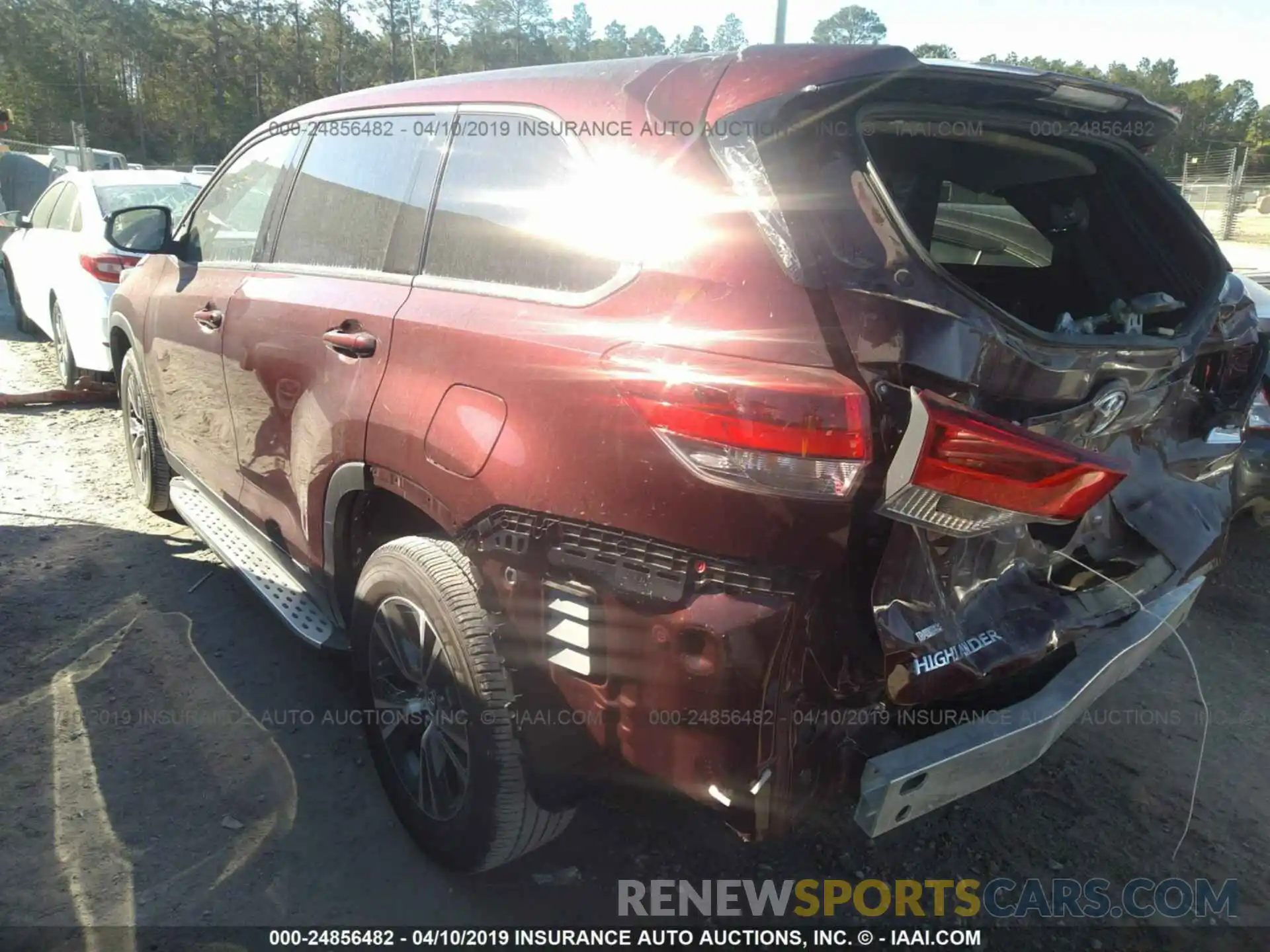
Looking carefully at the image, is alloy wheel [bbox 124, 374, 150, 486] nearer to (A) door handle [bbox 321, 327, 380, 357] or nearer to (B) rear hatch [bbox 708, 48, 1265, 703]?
(A) door handle [bbox 321, 327, 380, 357]

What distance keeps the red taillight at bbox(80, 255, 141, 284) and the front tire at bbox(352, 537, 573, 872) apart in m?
4.69

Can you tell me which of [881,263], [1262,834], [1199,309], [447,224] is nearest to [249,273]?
[447,224]

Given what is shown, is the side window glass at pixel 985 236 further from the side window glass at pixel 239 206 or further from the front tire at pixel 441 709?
the side window glass at pixel 239 206

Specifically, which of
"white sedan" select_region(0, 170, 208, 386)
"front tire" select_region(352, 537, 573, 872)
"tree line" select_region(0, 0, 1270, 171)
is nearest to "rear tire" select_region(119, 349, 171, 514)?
"white sedan" select_region(0, 170, 208, 386)

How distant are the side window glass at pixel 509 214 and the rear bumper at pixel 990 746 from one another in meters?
1.15

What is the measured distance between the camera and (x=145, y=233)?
3.99m

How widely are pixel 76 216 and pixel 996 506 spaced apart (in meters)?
7.75

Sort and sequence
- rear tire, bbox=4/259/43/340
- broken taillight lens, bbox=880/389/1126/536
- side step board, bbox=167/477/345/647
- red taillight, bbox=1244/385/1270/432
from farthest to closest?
1. rear tire, bbox=4/259/43/340
2. red taillight, bbox=1244/385/1270/432
3. side step board, bbox=167/477/345/647
4. broken taillight lens, bbox=880/389/1126/536

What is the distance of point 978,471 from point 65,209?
322 inches

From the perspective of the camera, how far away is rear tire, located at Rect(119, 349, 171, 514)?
14.6 ft

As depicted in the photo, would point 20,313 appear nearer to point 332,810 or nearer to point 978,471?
point 332,810

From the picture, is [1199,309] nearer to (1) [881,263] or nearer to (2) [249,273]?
(1) [881,263]

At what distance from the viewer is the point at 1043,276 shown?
9.98 ft

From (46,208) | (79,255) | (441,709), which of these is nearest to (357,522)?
(441,709)
